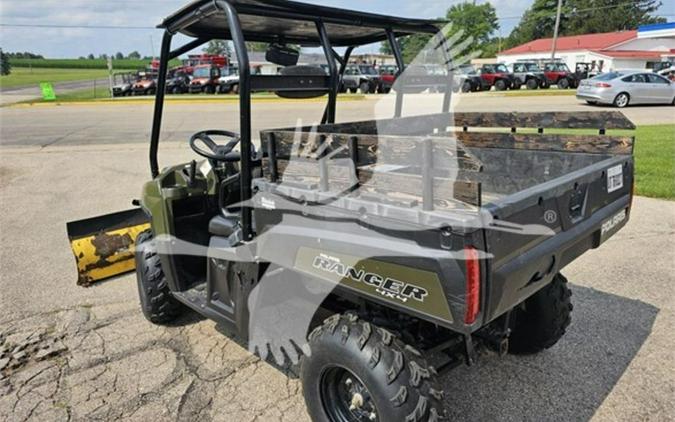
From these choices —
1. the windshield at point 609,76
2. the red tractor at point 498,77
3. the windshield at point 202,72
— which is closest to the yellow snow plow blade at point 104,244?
the windshield at point 609,76

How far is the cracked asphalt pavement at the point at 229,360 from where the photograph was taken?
2551 mm

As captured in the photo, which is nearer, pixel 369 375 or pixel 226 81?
pixel 369 375

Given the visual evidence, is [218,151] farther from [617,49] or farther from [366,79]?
[617,49]

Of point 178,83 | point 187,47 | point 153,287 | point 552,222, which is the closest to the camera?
point 552,222

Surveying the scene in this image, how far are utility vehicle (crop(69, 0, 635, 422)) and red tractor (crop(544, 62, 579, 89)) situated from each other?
93.7 ft

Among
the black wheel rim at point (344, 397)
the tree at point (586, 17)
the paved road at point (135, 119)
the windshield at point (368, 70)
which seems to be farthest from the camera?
the tree at point (586, 17)

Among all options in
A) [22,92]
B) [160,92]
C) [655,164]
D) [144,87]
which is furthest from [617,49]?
[160,92]

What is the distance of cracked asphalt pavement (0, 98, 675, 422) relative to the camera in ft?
8.37

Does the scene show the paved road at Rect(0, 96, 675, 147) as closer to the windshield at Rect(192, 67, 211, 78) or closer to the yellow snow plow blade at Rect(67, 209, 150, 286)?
the yellow snow plow blade at Rect(67, 209, 150, 286)

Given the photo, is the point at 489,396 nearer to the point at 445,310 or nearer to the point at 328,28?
the point at 445,310

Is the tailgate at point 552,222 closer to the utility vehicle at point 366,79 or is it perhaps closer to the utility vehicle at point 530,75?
the utility vehicle at point 366,79

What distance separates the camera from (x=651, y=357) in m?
2.92

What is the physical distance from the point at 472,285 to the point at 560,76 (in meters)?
30.6

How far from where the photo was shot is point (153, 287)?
3.30 m
